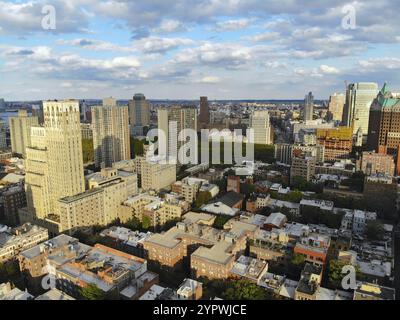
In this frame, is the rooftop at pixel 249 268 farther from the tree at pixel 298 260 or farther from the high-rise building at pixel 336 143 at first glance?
the high-rise building at pixel 336 143

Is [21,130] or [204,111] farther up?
[204,111]

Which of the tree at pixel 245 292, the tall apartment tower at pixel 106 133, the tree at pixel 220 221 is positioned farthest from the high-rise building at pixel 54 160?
the tall apartment tower at pixel 106 133

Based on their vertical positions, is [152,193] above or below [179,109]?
below

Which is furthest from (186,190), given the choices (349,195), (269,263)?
(349,195)

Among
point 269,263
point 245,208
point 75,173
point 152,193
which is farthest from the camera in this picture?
point 152,193

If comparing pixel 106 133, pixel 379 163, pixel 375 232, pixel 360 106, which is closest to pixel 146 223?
pixel 375 232

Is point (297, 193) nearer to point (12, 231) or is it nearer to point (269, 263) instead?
point (269, 263)

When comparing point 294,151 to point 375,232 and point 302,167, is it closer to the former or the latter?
point 302,167
